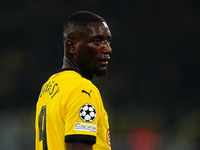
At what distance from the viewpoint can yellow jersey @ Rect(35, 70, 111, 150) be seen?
1.92 meters

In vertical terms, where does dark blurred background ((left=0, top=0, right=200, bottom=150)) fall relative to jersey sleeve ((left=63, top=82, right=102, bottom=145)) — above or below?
above

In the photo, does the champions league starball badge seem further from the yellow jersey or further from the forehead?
the forehead

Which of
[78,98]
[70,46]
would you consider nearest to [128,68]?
[70,46]

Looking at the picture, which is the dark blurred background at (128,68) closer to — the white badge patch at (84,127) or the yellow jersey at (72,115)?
the yellow jersey at (72,115)

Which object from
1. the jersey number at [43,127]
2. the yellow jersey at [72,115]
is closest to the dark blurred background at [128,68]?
the jersey number at [43,127]

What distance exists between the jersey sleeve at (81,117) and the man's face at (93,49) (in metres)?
0.29

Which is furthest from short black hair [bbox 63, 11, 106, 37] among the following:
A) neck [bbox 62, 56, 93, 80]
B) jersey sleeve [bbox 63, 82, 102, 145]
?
jersey sleeve [bbox 63, 82, 102, 145]

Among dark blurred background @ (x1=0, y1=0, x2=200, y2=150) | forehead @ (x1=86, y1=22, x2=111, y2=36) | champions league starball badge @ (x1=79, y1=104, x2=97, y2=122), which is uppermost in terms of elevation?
dark blurred background @ (x1=0, y1=0, x2=200, y2=150)

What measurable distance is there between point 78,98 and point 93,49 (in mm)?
365

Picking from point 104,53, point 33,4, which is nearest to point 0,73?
point 33,4

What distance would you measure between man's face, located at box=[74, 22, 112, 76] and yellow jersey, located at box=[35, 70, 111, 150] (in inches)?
3.8

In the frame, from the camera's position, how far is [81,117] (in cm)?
193

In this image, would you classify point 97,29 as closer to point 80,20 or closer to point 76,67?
point 80,20

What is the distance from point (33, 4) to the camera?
12742mm
